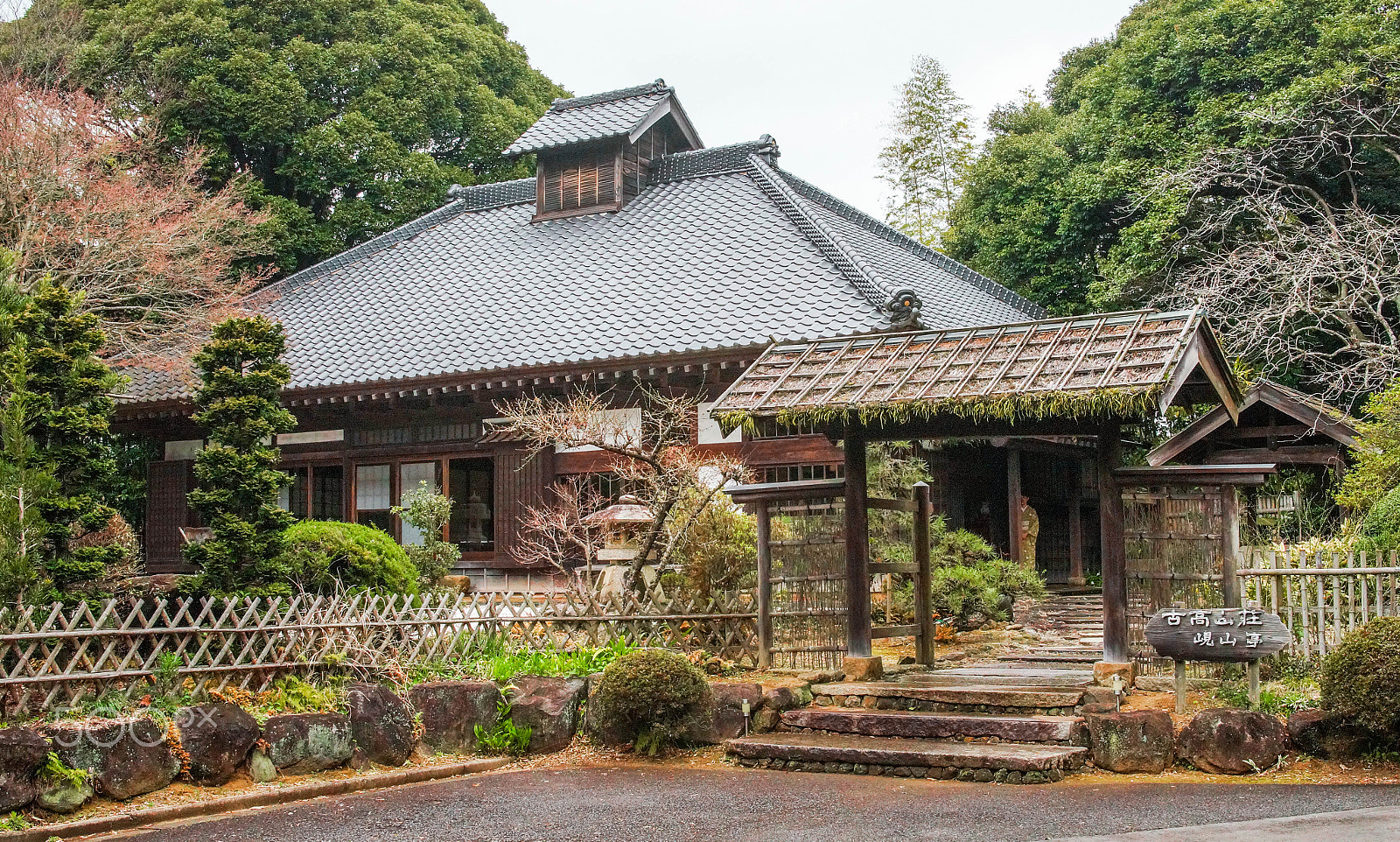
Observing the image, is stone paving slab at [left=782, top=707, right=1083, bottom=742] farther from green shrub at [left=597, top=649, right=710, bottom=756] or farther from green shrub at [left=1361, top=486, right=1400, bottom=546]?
green shrub at [left=1361, top=486, right=1400, bottom=546]

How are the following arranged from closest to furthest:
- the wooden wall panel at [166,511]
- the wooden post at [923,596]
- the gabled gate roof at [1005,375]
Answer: the gabled gate roof at [1005,375] < the wooden post at [923,596] < the wooden wall panel at [166,511]

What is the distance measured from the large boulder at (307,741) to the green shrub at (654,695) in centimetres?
208

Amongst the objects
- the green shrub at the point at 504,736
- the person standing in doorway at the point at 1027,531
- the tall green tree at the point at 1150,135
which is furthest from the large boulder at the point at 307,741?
the tall green tree at the point at 1150,135

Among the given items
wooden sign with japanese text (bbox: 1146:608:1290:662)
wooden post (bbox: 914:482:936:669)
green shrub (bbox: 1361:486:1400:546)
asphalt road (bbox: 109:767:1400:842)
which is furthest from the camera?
wooden post (bbox: 914:482:936:669)

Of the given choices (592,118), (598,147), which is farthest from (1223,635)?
(592,118)

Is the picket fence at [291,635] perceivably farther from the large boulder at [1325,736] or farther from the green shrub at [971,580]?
the large boulder at [1325,736]

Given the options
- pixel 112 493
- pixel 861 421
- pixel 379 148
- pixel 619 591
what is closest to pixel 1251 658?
pixel 861 421

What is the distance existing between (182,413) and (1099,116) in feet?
56.7

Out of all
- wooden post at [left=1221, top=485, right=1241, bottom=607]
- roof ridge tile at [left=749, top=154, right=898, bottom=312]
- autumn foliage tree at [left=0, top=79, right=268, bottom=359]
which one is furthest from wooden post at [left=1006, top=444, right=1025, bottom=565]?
autumn foliage tree at [left=0, top=79, right=268, bottom=359]

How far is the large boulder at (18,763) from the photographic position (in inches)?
305

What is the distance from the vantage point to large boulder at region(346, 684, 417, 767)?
9.59 meters

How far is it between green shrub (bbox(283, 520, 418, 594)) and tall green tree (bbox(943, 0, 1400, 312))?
537 inches

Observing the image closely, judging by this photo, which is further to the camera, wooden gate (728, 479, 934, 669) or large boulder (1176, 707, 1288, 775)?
wooden gate (728, 479, 934, 669)

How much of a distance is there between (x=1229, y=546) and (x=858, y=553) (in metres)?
3.12
